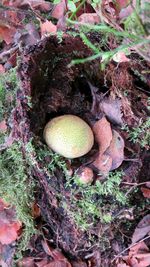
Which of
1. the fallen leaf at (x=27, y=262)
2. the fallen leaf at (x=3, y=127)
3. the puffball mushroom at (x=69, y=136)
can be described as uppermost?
the puffball mushroom at (x=69, y=136)

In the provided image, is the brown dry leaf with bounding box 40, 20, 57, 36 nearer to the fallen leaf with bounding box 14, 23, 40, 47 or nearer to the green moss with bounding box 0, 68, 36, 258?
the fallen leaf with bounding box 14, 23, 40, 47

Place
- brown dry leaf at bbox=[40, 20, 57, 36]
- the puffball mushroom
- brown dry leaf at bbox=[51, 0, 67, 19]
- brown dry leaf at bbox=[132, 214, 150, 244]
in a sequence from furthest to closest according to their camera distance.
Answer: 1. brown dry leaf at bbox=[51, 0, 67, 19]
2. brown dry leaf at bbox=[40, 20, 57, 36]
3. brown dry leaf at bbox=[132, 214, 150, 244]
4. the puffball mushroom

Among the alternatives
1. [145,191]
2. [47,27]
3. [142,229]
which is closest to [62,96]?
[47,27]

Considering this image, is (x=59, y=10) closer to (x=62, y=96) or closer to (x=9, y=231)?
(x=62, y=96)

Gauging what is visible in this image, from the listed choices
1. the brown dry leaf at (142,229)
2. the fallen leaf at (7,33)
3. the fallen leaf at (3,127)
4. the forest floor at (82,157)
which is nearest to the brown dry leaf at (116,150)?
the forest floor at (82,157)

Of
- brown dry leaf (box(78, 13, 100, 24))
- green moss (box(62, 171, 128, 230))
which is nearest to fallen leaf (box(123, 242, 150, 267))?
green moss (box(62, 171, 128, 230))

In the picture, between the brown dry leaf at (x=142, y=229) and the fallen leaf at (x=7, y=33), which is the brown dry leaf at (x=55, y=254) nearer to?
the brown dry leaf at (x=142, y=229)
